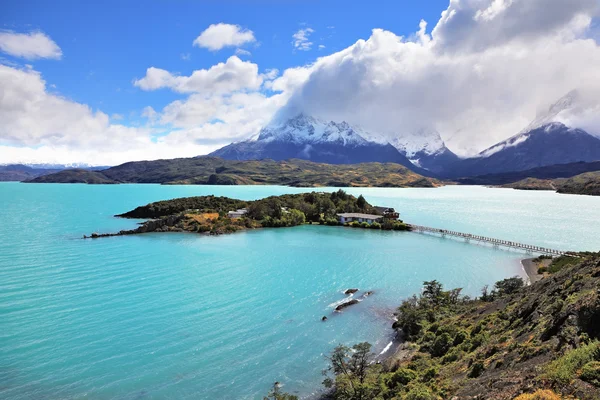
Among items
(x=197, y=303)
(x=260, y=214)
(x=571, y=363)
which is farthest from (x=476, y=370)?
(x=260, y=214)

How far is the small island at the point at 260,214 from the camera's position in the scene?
323 feet

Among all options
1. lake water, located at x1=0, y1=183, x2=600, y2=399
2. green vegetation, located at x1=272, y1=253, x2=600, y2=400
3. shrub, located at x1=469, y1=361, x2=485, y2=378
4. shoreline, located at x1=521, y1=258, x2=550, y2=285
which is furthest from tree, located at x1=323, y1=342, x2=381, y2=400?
shoreline, located at x1=521, y1=258, x2=550, y2=285

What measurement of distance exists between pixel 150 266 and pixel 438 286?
4414cm

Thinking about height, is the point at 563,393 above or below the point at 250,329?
above

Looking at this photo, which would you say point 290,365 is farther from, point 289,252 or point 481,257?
point 481,257

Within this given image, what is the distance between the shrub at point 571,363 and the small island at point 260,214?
84662 mm

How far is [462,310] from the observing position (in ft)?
112

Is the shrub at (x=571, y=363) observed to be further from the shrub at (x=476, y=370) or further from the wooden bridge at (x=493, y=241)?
the wooden bridge at (x=493, y=241)

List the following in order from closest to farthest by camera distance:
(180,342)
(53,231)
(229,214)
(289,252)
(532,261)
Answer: (180,342) < (532,261) < (289,252) < (53,231) < (229,214)

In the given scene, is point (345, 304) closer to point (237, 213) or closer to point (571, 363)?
point (571, 363)

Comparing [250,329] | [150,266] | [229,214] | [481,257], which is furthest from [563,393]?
[229,214]

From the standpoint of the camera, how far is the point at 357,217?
359 ft

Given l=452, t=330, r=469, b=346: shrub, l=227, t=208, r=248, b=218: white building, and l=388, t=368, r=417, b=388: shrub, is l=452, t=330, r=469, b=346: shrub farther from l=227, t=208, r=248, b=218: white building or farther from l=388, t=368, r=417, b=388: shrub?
l=227, t=208, r=248, b=218: white building

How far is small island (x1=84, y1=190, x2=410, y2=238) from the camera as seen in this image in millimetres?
98312
